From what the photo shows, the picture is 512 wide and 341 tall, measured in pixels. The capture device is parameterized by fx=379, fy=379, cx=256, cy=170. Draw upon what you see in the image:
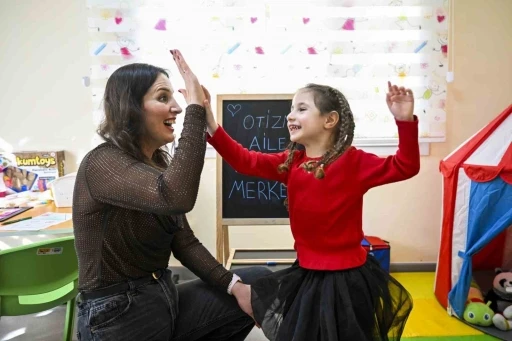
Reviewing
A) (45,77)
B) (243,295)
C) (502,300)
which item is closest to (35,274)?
(243,295)

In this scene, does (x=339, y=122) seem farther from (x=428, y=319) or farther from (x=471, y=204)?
(x=428, y=319)

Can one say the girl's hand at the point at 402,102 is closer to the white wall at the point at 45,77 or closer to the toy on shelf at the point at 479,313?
the toy on shelf at the point at 479,313

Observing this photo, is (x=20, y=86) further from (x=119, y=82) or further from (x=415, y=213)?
(x=415, y=213)

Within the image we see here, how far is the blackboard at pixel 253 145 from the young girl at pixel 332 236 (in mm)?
950

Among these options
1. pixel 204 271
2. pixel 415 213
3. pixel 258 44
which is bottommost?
pixel 415 213

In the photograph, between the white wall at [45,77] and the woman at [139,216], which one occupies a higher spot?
the white wall at [45,77]

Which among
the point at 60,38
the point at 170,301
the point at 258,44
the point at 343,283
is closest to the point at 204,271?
the point at 170,301

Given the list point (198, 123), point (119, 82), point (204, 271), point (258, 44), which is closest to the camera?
point (198, 123)

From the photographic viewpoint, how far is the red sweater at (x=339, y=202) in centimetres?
112

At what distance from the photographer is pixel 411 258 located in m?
2.88

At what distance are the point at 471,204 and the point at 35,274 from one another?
2.15m

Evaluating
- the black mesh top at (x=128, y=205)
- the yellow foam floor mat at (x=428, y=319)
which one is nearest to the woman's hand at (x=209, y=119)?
the black mesh top at (x=128, y=205)

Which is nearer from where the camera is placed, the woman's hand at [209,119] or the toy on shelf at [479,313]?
the woman's hand at [209,119]

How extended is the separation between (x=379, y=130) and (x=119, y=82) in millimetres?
2009
